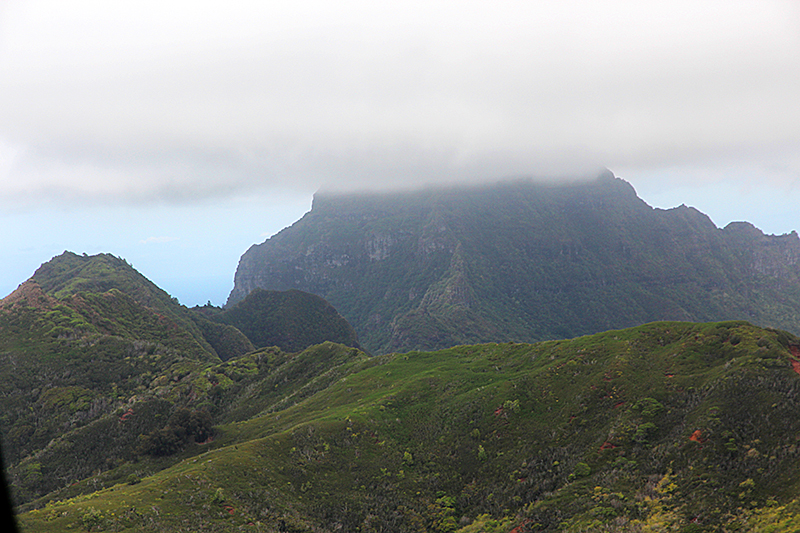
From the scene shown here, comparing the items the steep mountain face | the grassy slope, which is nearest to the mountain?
the steep mountain face

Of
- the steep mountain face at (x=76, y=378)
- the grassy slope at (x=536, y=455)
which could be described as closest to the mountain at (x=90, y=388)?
the steep mountain face at (x=76, y=378)

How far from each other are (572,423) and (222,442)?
46.6 m

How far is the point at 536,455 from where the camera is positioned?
40.2 metres

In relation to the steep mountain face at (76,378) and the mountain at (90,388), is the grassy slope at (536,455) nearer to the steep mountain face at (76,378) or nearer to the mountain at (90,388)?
the mountain at (90,388)

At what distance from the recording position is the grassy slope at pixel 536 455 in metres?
29.1

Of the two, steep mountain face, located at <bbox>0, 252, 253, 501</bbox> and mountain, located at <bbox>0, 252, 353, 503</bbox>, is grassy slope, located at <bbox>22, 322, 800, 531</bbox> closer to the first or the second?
mountain, located at <bbox>0, 252, 353, 503</bbox>

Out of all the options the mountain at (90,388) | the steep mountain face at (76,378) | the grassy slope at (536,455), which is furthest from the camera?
the steep mountain face at (76,378)

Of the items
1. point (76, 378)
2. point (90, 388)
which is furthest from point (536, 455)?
point (76, 378)

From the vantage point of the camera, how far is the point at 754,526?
23766mm

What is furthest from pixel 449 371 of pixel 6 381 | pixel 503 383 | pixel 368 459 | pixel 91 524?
pixel 6 381

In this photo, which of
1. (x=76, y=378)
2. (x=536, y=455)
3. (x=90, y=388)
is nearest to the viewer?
(x=536, y=455)

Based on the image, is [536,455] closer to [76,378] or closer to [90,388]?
[90,388]

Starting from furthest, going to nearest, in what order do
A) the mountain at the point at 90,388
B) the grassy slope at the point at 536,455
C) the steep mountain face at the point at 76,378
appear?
the steep mountain face at the point at 76,378, the mountain at the point at 90,388, the grassy slope at the point at 536,455

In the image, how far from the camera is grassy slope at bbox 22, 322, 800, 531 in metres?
29.1
